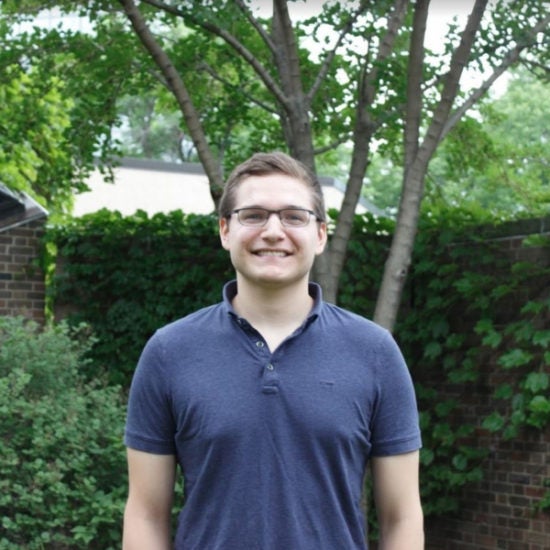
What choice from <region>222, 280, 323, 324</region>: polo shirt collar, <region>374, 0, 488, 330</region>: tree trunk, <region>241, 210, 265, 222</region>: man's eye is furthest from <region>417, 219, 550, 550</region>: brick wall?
<region>241, 210, 265, 222</region>: man's eye

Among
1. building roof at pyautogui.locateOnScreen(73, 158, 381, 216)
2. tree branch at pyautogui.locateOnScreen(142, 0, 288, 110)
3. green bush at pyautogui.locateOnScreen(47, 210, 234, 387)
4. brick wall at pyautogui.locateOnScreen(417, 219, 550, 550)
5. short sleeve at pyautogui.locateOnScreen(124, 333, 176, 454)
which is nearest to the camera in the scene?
short sleeve at pyautogui.locateOnScreen(124, 333, 176, 454)

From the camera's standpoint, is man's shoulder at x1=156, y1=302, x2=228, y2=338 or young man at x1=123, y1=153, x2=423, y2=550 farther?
man's shoulder at x1=156, y1=302, x2=228, y2=338

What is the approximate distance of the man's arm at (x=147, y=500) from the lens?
266 cm

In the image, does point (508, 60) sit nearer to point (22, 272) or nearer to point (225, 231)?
point (22, 272)

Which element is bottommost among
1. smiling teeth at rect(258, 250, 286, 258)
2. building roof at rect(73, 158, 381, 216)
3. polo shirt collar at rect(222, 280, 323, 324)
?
polo shirt collar at rect(222, 280, 323, 324)

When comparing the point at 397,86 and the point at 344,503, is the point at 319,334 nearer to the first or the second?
the point at 344,503

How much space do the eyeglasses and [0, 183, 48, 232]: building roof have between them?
661 centimetres

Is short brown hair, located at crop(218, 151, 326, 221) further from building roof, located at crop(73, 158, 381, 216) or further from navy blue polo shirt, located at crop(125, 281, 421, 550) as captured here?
building roof, located at crop(73, 158, 381, 216)

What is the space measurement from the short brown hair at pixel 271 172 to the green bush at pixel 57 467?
368 centimetres

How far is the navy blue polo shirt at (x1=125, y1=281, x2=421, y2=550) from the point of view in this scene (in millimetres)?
2508

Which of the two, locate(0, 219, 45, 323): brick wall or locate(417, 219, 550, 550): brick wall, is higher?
locate(0, 219, 45, 323): brick wall

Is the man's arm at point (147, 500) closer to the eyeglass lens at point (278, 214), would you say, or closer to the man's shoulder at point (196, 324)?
the man's shoulder at point (196, 324)

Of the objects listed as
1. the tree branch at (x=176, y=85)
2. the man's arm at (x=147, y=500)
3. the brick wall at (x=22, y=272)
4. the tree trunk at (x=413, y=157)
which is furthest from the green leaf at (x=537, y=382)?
the man's arm at (x=147, y=500)

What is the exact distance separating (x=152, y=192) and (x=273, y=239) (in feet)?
71.4
